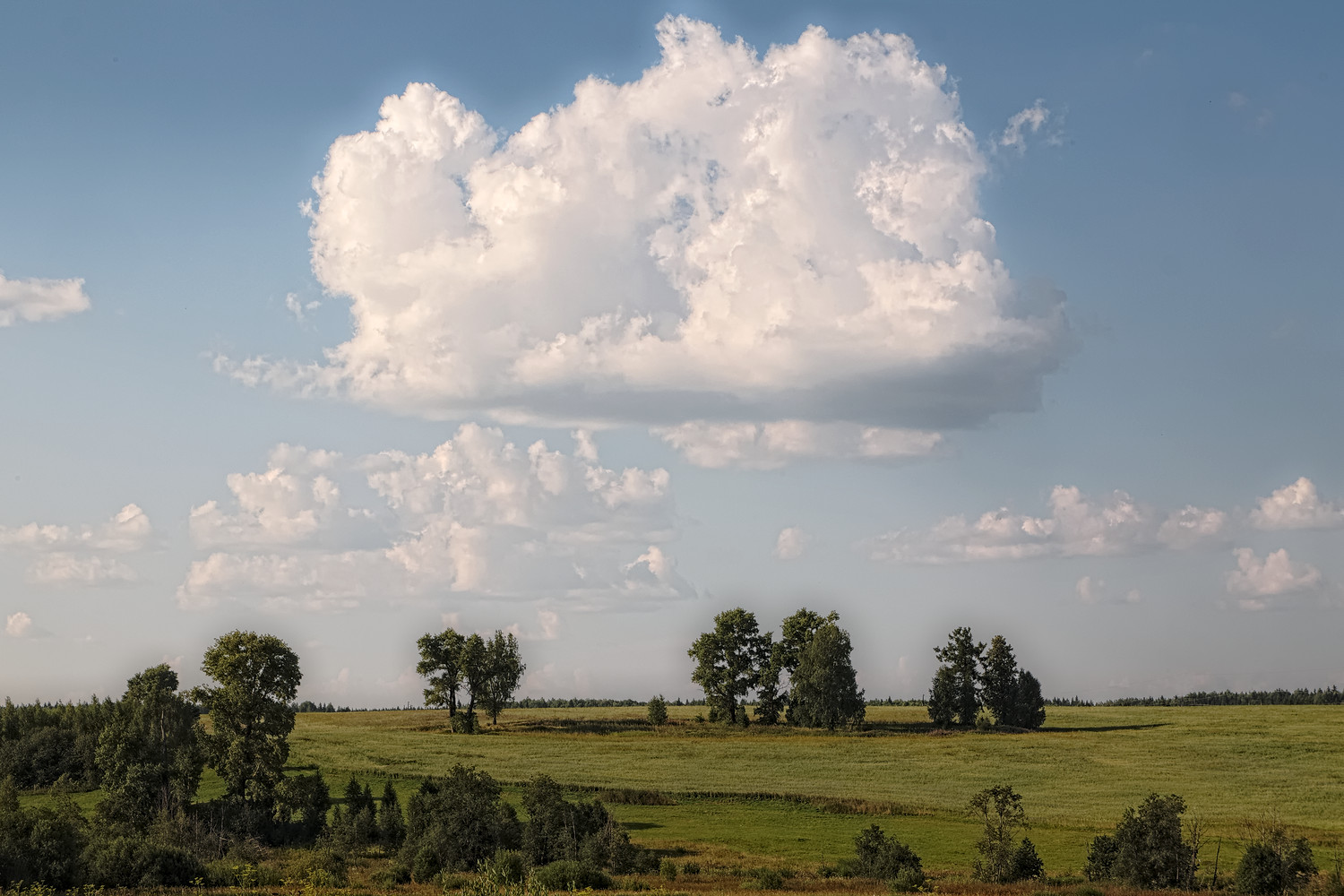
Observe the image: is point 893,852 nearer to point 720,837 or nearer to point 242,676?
point 720,837

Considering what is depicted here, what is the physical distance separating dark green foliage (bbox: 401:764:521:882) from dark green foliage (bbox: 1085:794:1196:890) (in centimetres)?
2487

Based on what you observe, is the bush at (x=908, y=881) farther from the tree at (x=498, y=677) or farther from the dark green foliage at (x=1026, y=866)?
the tree at (x=498, y=677)

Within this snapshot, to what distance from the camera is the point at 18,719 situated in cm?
9856

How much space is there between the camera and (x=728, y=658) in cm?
13588

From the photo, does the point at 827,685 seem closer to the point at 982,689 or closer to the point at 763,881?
the point at 982,689

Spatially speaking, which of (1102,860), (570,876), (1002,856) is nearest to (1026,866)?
(1002,856)

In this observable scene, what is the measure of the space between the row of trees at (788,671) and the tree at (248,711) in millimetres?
72556

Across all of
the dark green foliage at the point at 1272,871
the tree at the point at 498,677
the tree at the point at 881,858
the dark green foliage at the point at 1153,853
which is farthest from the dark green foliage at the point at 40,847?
the tree at the point at 498,677

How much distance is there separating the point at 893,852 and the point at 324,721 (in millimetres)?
107512

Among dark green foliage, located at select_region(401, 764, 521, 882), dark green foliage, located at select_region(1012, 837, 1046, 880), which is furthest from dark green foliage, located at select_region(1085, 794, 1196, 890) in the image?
dark green foliage, located at select_region(401, 764, 521, 882)

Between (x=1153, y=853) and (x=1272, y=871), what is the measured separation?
415cm

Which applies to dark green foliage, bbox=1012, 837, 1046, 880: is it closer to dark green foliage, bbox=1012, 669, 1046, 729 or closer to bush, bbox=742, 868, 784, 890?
bush, bbox=742, 868, 784, 890

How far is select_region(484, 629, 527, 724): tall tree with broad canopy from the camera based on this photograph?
426 feet

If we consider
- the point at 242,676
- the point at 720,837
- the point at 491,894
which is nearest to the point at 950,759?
the point at 720,837
